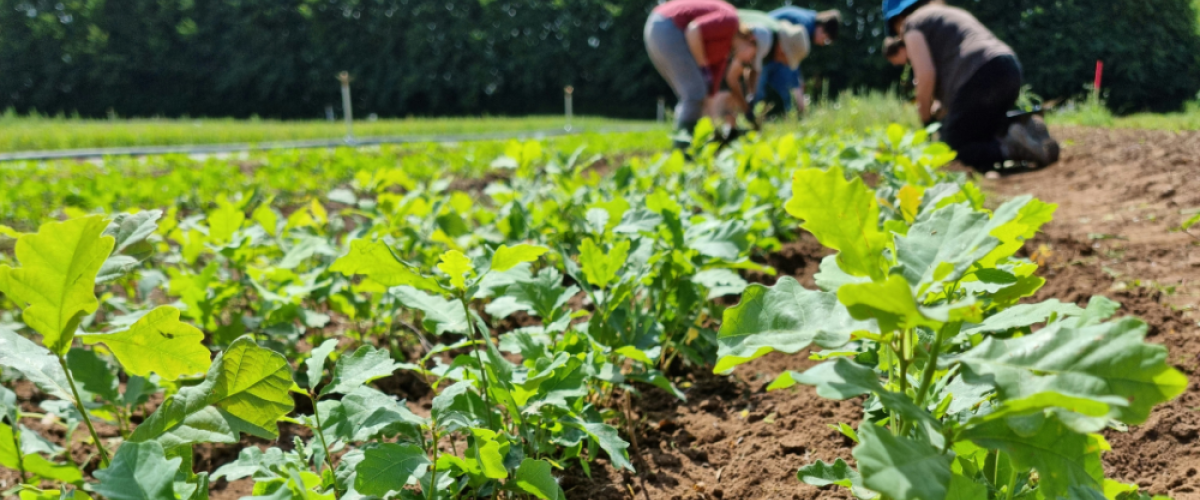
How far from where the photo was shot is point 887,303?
0.55 meters

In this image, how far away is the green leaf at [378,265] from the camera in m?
0.89

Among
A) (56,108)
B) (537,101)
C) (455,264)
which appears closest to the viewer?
(455,264)

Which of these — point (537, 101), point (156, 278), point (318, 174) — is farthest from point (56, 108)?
point (156, 278)

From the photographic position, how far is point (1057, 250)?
224 centimetres

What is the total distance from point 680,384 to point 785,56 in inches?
323

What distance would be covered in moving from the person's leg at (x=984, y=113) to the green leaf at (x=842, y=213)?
459 cm

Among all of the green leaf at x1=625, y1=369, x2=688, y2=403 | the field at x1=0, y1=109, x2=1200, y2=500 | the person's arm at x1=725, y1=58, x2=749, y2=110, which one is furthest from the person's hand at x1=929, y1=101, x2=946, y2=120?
the green leaf at x1=625, y1=369, x2=688, y2=403

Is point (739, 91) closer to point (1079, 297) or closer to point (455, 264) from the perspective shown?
point (1079, 297)

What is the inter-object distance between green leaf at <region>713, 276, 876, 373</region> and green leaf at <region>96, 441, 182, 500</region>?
0.52 m

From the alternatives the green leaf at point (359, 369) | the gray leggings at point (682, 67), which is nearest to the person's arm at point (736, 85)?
the gray leggings at point (682, 67)

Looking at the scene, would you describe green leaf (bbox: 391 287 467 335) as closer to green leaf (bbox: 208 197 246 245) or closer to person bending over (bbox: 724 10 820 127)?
green leaf (bbox: 208 197 246 245)

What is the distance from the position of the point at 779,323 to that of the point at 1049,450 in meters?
0.25

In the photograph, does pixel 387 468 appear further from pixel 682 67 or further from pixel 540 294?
pixel 682 67

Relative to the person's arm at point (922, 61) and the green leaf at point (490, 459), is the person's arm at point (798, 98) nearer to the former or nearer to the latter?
the person's arm at point (922, 61)
